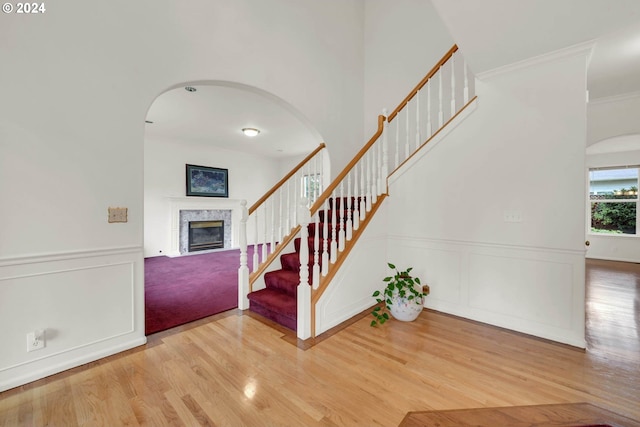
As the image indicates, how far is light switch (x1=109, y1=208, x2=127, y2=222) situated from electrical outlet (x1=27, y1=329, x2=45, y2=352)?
89cm

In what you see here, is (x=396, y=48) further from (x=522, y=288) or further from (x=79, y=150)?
(x=79, y=150)

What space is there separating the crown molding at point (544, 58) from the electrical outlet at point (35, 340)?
4.40 meters

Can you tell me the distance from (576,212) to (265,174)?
24.4ft

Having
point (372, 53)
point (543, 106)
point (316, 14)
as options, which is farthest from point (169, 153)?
point (543, 106)

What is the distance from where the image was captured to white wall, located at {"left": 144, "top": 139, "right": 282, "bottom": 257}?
6.10 m

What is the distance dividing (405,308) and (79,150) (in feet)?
10.5

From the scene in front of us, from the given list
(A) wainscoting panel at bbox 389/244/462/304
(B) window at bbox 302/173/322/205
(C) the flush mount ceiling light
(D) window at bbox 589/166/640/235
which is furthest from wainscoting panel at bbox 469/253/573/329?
(D) window at bbox 589/166/640/235

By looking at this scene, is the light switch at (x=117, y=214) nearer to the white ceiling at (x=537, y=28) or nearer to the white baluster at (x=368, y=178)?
the white baluster at (x=368, y=178)

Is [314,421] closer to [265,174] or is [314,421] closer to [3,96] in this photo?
[3,96]

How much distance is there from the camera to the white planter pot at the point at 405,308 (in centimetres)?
268

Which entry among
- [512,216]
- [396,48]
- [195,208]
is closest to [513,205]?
[512,216]

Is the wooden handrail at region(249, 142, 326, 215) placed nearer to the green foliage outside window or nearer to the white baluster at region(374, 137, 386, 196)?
the white baluster at region(374, 137, 386, 196)

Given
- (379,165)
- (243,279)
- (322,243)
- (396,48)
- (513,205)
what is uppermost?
(396,48)

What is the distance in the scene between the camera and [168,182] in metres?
6.35
